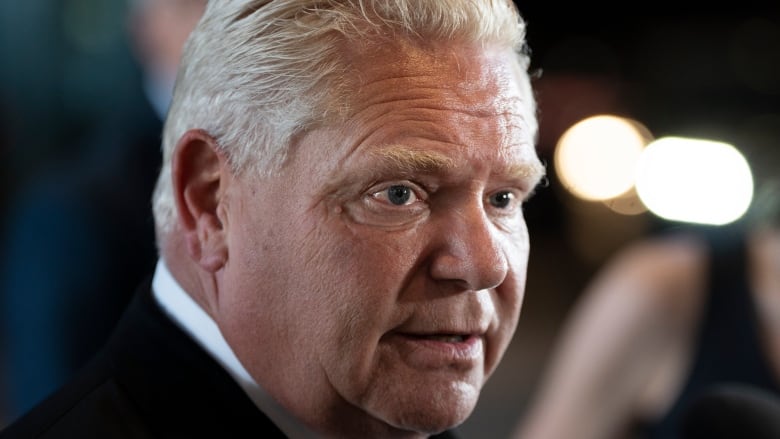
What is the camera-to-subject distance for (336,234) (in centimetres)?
150

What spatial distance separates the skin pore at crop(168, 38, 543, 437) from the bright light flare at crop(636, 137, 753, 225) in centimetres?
176

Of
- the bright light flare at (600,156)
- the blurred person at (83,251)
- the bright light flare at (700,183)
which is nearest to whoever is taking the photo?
the blurred person at (83,251)

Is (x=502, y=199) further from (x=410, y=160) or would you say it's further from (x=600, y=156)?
(x=600, y=156)

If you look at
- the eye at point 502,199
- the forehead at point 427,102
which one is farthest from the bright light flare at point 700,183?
the forehead at point 427,102

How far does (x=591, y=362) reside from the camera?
2.96 m

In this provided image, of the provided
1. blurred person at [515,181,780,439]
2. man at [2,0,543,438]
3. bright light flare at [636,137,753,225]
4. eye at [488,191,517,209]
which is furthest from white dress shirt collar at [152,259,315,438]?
bright light flare at [636,137,753,225]

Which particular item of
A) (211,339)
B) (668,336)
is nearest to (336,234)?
(211,339)

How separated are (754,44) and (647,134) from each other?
1515 mm

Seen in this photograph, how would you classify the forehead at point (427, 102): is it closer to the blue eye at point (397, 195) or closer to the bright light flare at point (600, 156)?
the blue eye at point (397, 195)

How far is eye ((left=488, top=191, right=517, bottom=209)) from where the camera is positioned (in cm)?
163

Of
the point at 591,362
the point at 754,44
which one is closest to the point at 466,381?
the point at 591,362

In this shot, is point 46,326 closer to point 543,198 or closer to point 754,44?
point 543,198

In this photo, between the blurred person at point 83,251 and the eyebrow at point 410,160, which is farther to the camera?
the blurred person at point 83,251

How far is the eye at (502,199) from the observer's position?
64.1 inches
